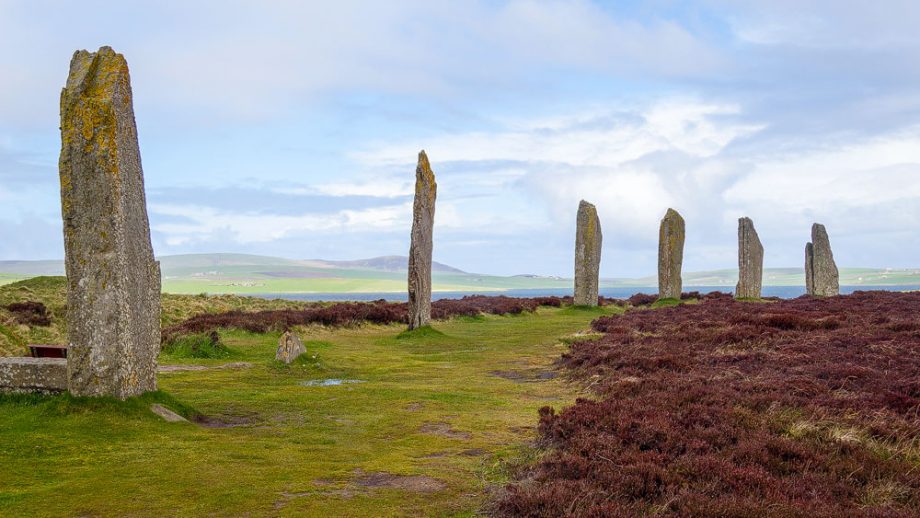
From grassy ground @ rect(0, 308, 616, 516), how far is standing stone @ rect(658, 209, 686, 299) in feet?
80.9

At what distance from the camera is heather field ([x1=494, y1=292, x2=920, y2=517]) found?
604 centimetres

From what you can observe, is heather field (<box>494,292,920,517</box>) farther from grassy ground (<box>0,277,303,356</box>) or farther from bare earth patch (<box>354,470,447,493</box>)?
grassy ground (<box>0,277,303,356</box>)

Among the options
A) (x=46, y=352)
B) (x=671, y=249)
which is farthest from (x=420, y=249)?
(x=671, y=249)

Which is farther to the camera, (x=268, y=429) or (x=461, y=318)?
(x=461, y=318)

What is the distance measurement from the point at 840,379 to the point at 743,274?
102ft

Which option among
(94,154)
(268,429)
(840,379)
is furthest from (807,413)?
(94,154)

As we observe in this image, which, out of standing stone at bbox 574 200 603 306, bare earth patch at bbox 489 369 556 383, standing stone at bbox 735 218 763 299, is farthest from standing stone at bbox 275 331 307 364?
standing stone at bbox 735 218 763 299

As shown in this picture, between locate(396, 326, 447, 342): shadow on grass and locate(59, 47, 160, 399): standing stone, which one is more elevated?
locate(59, 47, 160, 399): standing stone

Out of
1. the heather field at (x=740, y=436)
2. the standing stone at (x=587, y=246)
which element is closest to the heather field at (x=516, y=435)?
the heather field at (x=740, y=436)

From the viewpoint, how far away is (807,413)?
8836mm

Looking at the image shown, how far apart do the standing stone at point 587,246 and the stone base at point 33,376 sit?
29.0m

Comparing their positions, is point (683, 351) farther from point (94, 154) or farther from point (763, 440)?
point (94, 154)

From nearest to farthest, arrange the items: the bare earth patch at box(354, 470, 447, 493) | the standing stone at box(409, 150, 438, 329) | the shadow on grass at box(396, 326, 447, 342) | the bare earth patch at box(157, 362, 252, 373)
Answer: the bare earth patch at box(354, 470, 447, 493), the bare earth patch at box(157, 362, 252, 373), the shadow on grass at box(396, 326, 447, 342), the standing stone at box(409, 150, 438, 329)

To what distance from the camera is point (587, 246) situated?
3669 centimetres
